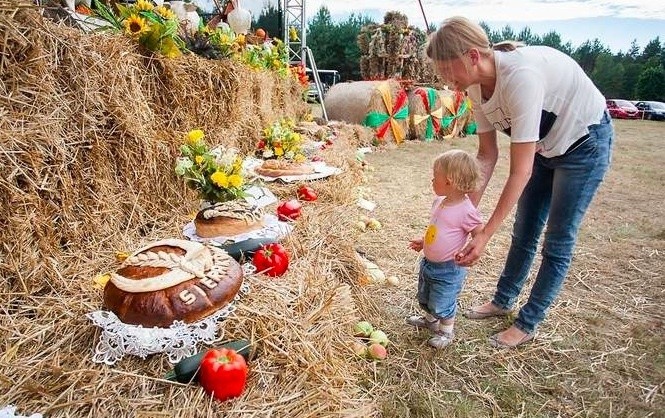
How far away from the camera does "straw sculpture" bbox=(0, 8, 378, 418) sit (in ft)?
5.50

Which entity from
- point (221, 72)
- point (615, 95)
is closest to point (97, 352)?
point (221, 72)

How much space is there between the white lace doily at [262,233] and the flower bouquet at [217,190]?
0.04 meters

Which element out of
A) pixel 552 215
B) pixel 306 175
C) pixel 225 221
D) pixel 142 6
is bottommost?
pixel 306 175

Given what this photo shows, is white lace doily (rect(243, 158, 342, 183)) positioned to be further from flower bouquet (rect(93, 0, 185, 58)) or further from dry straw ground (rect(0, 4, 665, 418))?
flower bouquet (rect(93, 0, 185, 58))

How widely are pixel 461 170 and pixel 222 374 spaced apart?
1490 millimetres

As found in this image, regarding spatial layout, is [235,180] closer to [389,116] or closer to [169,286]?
[169,286]

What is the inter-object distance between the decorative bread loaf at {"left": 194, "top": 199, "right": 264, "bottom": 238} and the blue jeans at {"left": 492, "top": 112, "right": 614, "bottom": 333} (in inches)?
67.2

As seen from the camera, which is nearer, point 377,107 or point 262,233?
point 262,233

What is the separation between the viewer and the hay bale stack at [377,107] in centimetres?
1143

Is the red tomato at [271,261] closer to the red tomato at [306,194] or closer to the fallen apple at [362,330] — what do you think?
the fallen apple at [362,330]

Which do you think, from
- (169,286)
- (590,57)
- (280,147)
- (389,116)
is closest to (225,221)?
(169,286)

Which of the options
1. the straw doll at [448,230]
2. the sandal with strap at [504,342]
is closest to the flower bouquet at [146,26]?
the straw doll at [448,230]

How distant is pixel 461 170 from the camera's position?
2275mm

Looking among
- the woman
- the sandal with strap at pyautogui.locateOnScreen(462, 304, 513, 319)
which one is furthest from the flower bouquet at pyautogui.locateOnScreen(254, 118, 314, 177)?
the woman
